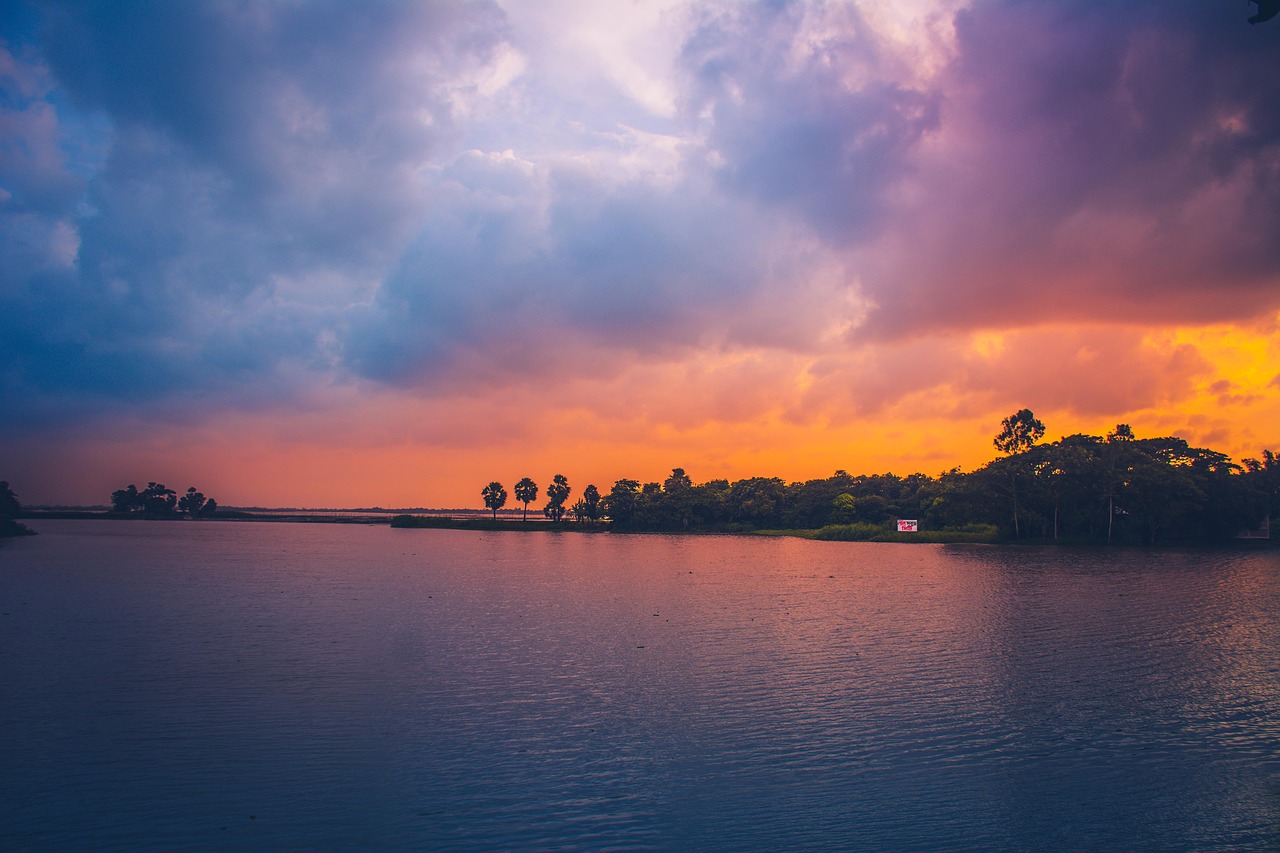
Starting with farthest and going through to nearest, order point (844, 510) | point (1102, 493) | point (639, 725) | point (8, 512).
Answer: point (844, 510), point (8, 512), point (1102, 493), point (639, 725)

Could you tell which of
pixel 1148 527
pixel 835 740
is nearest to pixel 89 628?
pixel 835 740

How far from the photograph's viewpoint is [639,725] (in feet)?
57.3

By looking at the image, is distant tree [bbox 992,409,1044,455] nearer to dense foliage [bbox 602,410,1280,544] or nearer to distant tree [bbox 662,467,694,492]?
dense foliage [bbox 602,410,1280,544]

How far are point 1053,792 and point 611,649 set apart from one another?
15983 millimetres

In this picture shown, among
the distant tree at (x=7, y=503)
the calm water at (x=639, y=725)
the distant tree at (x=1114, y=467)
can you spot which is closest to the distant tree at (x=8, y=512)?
the distant tree at (x=7, y=503)

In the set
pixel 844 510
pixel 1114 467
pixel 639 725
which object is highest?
pixel 1114 467

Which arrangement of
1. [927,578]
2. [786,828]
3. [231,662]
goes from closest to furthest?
[786,828] → [231,662] → [927,578]

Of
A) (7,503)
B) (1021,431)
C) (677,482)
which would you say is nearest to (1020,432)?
(1021,431)

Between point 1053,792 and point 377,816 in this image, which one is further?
point 1053,792

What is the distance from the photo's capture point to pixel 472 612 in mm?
36281

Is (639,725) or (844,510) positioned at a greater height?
(844,510)

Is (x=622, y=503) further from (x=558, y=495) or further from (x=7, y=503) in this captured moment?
(x=7, y=503)

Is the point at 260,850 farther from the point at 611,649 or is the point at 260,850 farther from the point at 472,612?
the point at 472,612

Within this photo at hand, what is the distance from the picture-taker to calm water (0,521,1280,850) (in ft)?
39.8
